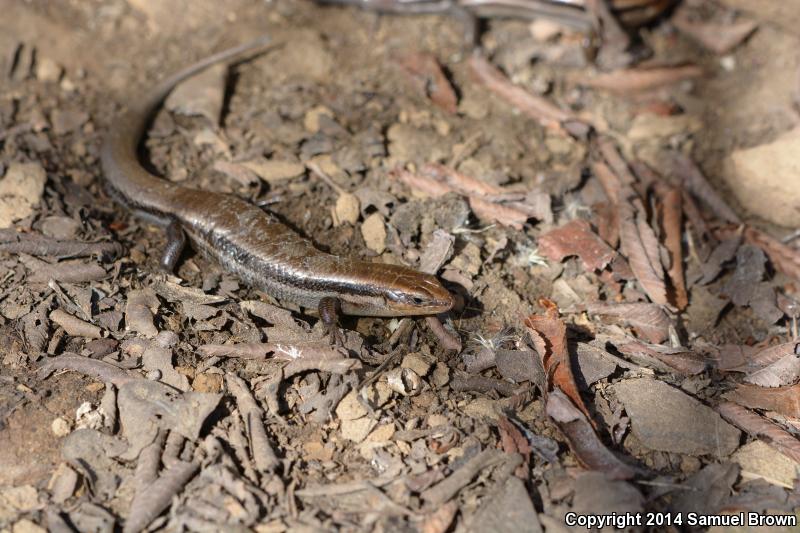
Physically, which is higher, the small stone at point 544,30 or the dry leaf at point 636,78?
the small stone at point 544,30

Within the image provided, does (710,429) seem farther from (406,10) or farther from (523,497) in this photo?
(406,10)

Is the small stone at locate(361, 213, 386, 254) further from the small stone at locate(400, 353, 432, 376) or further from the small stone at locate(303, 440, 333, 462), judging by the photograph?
the small stone at locate(303, 440, 333, 462)

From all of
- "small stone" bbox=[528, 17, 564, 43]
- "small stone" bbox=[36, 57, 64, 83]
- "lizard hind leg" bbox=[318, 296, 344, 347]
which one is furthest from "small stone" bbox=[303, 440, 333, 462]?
"small stone" bbox=[528, 17, 564, 43]

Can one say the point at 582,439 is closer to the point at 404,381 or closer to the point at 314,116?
the point at 404,381

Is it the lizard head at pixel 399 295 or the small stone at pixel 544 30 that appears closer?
the lizard head at pixel 399 295

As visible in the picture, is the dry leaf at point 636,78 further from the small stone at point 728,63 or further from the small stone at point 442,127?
the small stone at point 442,127

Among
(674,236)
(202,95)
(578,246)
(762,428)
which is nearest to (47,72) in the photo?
(202,95)

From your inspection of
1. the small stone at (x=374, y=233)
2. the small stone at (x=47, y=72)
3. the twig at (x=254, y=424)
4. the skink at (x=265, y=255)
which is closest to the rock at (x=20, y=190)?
the skink at (x=265, y=255)
